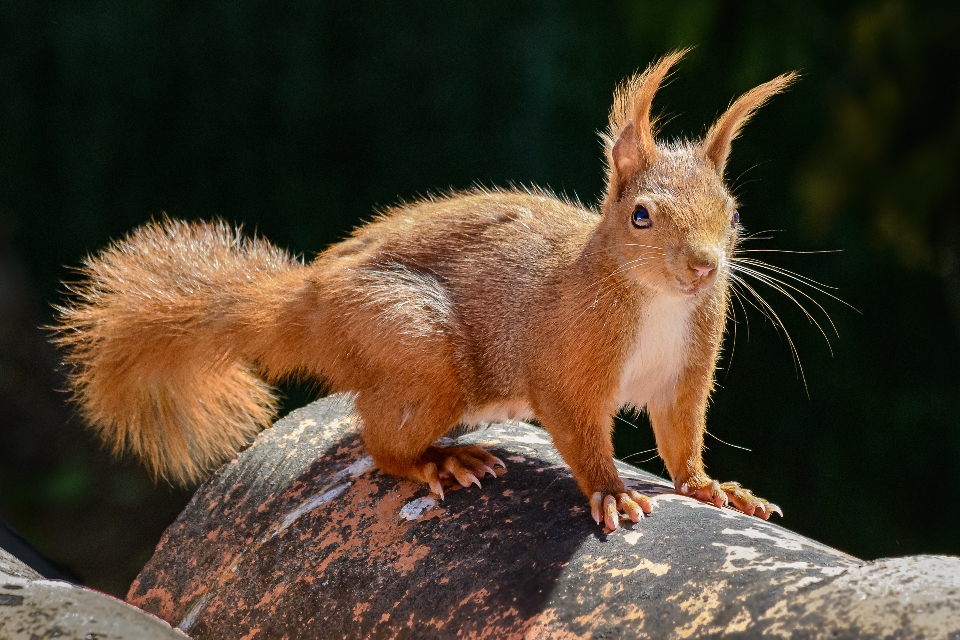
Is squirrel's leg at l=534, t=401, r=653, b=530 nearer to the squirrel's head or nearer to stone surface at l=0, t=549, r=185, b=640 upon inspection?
the squirrel's head

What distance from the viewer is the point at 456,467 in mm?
2281

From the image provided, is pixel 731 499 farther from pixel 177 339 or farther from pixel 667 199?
pixel 177 339

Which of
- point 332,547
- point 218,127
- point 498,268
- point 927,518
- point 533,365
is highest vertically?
point 218,127

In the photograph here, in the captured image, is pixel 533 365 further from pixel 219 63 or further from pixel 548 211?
pixel 219 63

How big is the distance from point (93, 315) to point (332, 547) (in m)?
0.93

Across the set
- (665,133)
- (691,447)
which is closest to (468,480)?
(691,447)

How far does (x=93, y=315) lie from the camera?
2.70 m

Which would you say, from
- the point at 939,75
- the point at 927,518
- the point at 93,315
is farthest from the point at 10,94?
the point at 927,518

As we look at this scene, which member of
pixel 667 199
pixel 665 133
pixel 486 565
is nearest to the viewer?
pixel 486 565

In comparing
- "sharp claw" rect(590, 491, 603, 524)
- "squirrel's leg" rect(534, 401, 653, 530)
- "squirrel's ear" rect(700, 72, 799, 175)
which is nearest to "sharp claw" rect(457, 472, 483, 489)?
"squirrel's leg" rect(534, 401, 653, 530)

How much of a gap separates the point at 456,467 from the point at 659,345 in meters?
0.47

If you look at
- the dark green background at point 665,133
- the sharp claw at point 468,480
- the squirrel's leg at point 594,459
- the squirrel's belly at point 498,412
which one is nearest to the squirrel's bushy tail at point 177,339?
the squirrel's belly at point 498,412

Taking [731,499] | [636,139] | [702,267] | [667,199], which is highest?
[636,139]

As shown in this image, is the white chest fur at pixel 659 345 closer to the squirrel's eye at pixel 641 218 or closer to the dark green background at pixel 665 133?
the squirrel's eye at pixel 641 218
